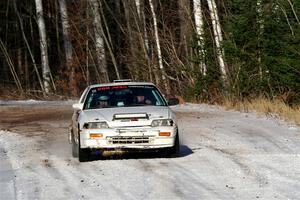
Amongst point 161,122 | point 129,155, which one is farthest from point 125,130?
point 129,155

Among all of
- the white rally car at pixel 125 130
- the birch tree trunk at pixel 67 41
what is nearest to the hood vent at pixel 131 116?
the white rally car at pixel 125 130

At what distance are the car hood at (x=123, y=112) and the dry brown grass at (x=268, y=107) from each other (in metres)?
6.67

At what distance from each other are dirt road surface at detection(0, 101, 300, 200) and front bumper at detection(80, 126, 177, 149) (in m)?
0.27

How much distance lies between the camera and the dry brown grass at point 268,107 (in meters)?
19.7

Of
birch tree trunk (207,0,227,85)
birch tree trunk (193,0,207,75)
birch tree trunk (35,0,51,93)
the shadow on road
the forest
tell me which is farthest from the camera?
birch tree trunk (35,0,51,93)

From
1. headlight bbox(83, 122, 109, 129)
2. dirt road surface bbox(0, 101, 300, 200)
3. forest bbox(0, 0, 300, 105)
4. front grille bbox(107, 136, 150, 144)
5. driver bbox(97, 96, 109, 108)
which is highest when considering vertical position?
forest bbox(0, 0, 300, 105)

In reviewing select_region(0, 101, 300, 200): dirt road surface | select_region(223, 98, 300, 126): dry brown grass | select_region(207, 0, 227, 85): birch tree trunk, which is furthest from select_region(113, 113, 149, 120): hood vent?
select_region(207, 0, 227, 85): birch tree trunk

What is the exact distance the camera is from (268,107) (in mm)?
21906

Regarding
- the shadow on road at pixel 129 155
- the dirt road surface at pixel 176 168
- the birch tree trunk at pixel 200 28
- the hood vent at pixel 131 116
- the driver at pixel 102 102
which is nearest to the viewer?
the dirt road surface at pixel 176 168

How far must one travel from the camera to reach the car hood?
12.1 meters

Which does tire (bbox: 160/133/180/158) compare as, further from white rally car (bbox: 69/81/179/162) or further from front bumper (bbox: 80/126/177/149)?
front bumper (bbox: 80/126/177/149)

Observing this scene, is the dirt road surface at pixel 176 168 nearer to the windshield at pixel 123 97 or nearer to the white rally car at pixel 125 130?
the white rally car at pixel 125 130

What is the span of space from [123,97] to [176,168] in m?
2.65

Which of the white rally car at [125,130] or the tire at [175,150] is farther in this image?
the tire at [175,150]
